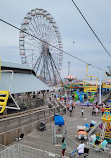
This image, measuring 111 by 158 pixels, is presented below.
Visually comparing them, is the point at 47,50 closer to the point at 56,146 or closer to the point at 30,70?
the point at 30,70

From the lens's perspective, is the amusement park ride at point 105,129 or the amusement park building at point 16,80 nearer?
the amusement park ride at point 105,129

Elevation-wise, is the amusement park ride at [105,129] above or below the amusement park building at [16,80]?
below

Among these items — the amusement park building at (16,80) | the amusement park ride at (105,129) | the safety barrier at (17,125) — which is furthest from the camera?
the amusement park building at (16,80)

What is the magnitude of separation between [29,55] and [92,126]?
76.9 feet

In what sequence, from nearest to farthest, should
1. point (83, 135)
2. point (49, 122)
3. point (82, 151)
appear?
point (82, 151), point (83, 135), point (49, 122)

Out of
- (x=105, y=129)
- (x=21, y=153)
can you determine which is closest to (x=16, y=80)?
(x=21, y=153)

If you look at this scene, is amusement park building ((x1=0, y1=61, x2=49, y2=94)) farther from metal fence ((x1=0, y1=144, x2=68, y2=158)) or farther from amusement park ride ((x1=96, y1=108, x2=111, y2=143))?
amusement park ride ((x1=96, y1=108, x2=111, y2=143))

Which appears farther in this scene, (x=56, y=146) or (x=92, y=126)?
(x=92, y=126)

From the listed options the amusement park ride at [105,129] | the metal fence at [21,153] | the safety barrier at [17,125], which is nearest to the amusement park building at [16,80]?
the safety barrier at [17,125]

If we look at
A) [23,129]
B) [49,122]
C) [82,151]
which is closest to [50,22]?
[49,122]

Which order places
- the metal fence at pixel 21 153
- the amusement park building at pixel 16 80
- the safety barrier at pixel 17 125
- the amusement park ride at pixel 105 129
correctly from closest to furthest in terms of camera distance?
the metal fence at pixel 21 153 < the safety barrier at pixel 17 125 < the amusement park ride at pixel 105 129 < the amusement park building at pixel 16 80

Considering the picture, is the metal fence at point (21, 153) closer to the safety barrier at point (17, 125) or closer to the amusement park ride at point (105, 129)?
the safety barrier at point (17, 125)

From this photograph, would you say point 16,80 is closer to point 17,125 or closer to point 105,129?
point 17,125

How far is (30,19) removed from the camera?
3158 cm
